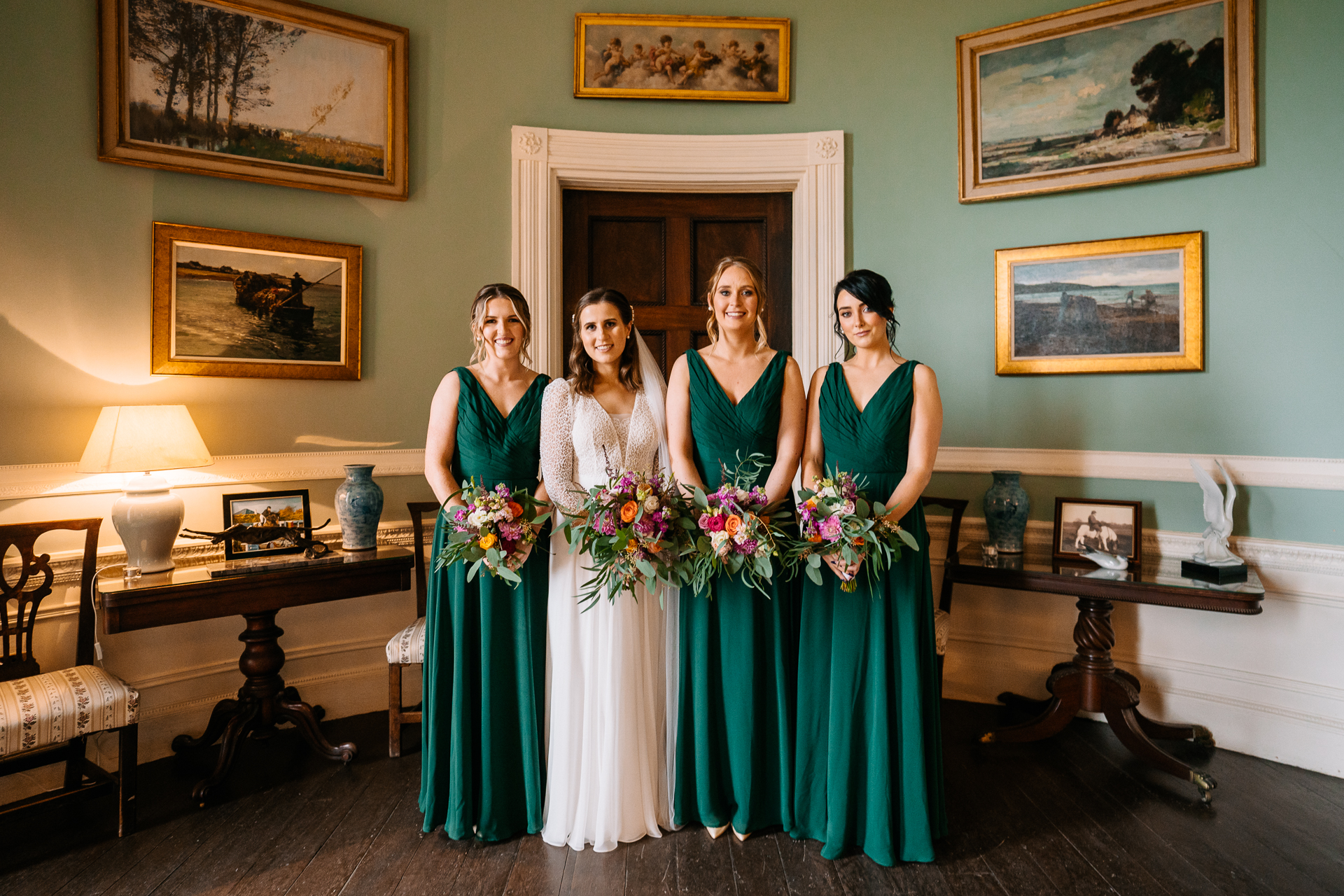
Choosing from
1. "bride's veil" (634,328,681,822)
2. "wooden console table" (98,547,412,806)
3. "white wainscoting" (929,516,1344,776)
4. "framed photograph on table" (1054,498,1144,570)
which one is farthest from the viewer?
"framed photograph on table" (1054,498,1144,570)

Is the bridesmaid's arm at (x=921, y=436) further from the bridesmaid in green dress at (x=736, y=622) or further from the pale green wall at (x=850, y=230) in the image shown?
the pale green wall at (x=850, y=230)

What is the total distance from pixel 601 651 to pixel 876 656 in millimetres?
959

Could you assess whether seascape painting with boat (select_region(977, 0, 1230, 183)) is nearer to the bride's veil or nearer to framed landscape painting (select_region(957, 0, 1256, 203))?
framed landscape painting (select_region(957, 0, 1256, 203))

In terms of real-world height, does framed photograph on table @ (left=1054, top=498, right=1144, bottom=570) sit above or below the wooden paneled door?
below

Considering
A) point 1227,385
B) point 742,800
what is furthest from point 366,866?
point 1227,385

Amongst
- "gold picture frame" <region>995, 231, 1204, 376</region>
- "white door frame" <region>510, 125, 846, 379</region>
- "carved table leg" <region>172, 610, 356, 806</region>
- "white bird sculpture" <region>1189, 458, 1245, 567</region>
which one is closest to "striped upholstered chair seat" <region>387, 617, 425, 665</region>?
"carved table leg" <region>172, 610, 356, 806</region>

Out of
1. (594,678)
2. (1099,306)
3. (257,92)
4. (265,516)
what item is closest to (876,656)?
(594,678)

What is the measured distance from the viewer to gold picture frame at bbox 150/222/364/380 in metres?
3.36

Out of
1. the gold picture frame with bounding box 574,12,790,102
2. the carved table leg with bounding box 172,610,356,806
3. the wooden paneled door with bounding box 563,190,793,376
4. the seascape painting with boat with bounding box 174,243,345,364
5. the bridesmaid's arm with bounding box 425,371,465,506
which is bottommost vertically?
the carved table leg with bounding box 172,610,356,806

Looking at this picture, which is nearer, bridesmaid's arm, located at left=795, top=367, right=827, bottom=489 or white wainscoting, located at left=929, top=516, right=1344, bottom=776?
bridesmaid's arm, located at left=795, top=367, right=827, bottom=489

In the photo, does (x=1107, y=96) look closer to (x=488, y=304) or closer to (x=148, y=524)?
(x=488, y=304)

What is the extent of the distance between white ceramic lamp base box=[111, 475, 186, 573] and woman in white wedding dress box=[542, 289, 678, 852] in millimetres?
1717

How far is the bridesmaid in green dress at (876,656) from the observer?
2449mm

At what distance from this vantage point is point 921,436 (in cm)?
257
